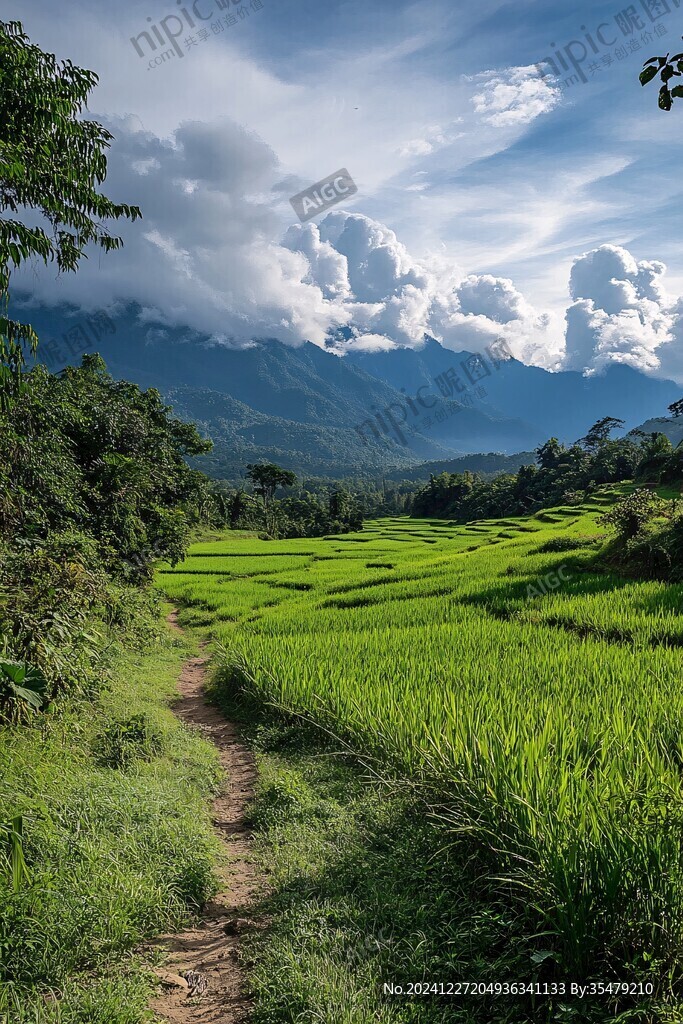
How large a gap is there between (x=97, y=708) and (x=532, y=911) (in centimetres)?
461

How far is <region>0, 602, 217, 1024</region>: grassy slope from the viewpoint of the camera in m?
2.46

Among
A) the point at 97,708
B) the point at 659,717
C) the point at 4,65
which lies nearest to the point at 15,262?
the point at 4,65

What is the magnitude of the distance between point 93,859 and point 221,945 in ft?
3.09

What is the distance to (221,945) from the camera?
3.04 meters

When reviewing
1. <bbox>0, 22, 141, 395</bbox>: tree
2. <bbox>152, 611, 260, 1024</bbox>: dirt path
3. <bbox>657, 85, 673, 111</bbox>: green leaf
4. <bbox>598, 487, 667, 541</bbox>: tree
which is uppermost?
<bbox>0, 22, 141, 395</bbox>: tree

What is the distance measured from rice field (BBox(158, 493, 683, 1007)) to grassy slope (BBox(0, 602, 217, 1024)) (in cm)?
164

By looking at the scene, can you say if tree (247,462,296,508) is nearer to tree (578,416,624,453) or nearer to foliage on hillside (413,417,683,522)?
foliage on hillside (413,417,683,522)

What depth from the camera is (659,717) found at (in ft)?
14.3

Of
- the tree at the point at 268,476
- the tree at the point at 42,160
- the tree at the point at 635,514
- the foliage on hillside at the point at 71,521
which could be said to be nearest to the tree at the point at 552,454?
the tree at the point at 268,476

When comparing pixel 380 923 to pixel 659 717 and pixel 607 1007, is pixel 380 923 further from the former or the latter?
pixel 659 717

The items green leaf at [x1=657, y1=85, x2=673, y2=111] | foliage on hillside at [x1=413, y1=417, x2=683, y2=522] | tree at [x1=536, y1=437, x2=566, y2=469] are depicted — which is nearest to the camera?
green leaf at [x1=657, y1=85, x2=673, y2=111]

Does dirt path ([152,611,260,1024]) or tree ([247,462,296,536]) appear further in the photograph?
tree ([247,462,296,536])

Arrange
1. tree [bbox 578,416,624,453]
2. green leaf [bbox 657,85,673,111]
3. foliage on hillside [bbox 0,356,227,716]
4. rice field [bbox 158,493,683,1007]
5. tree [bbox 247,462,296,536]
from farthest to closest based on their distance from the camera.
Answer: tree [bbox 578,416,624,453]
tree [bbox 247,462,296,536]
foliage on hillside [bbox 0,356,227,716]
green leaf [bbox 657,85,673,111]
rice field [bbox 158,493,683,1007]

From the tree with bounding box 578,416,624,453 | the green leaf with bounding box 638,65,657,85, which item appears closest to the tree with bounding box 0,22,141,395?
the green leaf with bounding box 638,65,657,85
